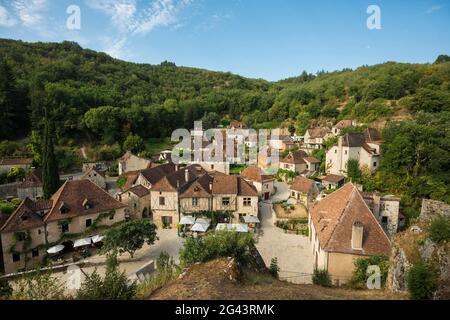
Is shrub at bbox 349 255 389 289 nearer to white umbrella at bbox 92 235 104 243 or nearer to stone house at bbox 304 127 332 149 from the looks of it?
white umbrella at bbox 92 235 104 243

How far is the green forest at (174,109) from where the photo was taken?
1270 inches

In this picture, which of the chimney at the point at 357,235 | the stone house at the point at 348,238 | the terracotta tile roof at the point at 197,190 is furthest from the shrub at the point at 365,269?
the terracotta tile roof at the point at 197,190

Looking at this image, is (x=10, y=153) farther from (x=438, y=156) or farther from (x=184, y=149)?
(x=438, y=156)

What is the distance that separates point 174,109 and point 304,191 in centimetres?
5975

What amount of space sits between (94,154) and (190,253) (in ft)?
163

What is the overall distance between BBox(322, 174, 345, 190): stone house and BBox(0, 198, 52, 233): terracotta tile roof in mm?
32717

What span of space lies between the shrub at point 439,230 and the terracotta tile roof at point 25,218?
85.7ft

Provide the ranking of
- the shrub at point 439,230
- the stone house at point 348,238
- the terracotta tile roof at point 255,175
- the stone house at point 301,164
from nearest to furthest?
the shrub at point 439,230, the stone house at point 348,238, the terracotta tile roof at point 255,175, the stone house at point 301,164

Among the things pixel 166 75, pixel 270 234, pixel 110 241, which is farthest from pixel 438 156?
pixel 166 75

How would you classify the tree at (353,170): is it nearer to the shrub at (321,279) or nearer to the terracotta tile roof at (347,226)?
the terracotta tile roof at (347,226)

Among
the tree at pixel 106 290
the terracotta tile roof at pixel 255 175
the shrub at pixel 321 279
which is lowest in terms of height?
the shrub at pixel 321 279

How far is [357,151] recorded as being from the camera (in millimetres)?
37250
